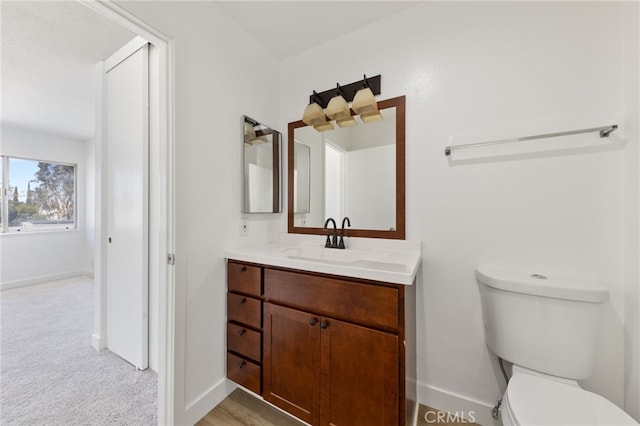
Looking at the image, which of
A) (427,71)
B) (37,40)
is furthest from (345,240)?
(37,40)

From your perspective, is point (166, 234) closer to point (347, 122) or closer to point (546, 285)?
point (347, 122)

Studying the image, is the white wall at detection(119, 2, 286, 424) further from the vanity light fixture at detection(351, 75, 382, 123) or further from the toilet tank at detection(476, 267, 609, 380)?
the toilet tank at detection(476, 267, 609, 380)

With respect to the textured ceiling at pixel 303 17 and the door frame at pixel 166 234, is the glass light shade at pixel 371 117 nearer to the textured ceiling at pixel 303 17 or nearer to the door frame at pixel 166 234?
the textured ceiling at pixel 303 17

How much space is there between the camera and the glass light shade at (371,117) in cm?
154

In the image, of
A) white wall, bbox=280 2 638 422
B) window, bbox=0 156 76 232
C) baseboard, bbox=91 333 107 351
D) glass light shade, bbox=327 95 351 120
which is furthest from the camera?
window, bbox=0 156 76 232

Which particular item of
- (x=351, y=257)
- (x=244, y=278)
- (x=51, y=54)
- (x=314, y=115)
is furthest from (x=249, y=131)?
(x=51, y=54)

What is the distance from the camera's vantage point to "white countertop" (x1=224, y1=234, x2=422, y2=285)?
1029mm

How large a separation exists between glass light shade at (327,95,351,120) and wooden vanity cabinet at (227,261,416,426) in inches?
42.0

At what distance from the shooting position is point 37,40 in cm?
175

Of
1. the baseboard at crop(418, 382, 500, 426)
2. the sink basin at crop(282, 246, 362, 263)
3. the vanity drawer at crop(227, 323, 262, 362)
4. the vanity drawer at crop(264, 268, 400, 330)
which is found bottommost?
the baseboard at crop(418, 382, 500, 426)

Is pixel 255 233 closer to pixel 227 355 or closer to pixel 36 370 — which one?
pixel 227 355

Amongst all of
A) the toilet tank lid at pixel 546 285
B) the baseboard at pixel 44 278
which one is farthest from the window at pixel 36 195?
the toilet tank lid at pixel 546 285

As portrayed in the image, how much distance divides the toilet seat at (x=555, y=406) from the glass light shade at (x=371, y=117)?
1.50 metres

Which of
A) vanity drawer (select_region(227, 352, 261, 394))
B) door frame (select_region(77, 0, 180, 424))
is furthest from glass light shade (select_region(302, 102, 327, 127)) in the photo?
vanity drawer (select_region(227, 352, 261, 394))
